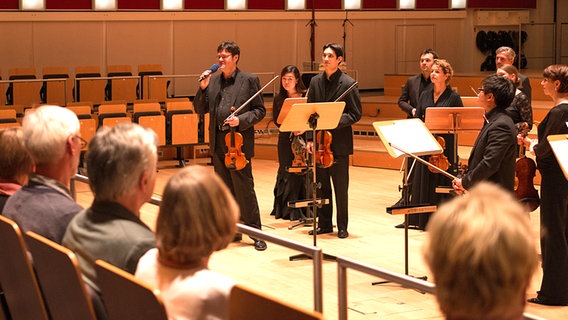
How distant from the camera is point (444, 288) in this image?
164 centimetres

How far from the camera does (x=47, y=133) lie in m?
3.14

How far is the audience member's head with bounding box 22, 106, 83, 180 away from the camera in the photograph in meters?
3.15

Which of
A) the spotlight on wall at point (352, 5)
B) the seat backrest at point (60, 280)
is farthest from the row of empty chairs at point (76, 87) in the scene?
the seat backrest at point (60, 280)

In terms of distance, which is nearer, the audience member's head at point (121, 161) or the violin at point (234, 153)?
the audience member's head at point (121, 161)

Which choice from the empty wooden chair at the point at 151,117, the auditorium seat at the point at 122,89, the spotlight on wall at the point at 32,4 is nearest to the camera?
the empty wooden chair at the point at 151,117

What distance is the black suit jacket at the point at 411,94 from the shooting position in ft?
26.7

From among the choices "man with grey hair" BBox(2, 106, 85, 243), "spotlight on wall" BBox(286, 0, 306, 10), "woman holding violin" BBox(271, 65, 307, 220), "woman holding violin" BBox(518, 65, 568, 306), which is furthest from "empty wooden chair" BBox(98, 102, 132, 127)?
"man with grey hair" BBox(2, 106, 85, 243)

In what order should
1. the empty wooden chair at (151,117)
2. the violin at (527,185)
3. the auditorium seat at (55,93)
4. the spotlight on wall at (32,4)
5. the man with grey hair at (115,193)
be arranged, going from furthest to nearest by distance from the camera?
Answer: the spotlight on wall at (32,4)
the auditorium seat at (55,93)
the empty wooden chair at (151,117)
the violin at (527,185)
the man with grey hair at (115,193)

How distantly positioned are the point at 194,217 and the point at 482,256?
2.94 feet

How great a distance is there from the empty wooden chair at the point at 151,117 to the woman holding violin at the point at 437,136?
13.8 feet

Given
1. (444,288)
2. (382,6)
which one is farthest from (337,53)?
(382,6)

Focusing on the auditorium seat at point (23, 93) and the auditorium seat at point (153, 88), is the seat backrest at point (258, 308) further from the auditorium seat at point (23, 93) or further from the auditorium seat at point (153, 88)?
the auditorium seat at point (153, 88)

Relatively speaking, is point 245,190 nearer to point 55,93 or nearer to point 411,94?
point 411,94

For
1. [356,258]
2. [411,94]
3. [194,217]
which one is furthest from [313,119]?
[194,217]
